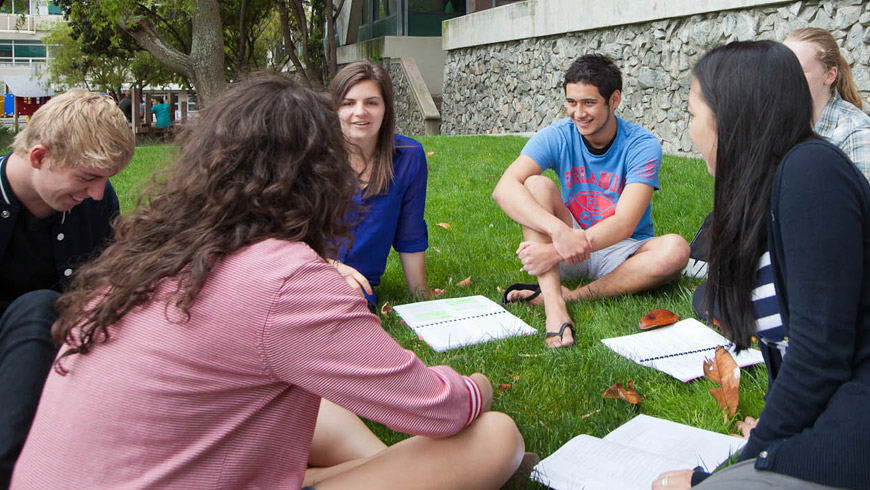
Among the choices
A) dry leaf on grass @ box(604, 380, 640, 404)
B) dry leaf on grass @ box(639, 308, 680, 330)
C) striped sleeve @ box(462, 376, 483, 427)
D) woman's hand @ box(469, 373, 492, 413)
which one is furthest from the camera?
dry leaf on grass @ box(639, 308, 680, 330)

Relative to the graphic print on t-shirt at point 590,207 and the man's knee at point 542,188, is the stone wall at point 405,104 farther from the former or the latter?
the man's knee at point 542,188

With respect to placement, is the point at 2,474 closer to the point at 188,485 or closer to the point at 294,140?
the point at 188,485

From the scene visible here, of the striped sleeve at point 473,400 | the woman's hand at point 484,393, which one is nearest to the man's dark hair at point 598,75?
the woman's hand at point 484,393

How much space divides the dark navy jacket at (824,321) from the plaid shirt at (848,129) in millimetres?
2101

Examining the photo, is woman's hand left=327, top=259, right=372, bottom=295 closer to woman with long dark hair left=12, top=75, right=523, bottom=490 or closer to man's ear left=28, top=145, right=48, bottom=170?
man's ear left=28, top=145, right=48, bottom=170

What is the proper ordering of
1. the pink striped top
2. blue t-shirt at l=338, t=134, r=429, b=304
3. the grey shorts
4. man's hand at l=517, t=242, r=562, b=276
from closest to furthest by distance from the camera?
the pink striped top
man's hand at l=517, t=242, r=562, b=276
blue t-shirt at l=338, t=134, r=429, b=304
the grey shorts

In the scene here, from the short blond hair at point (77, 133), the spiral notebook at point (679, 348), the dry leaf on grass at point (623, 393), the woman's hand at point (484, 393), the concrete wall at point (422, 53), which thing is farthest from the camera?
the concrete wall at point (422, 53)

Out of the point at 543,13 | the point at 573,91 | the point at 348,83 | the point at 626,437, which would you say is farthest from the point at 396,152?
the point at 543,13

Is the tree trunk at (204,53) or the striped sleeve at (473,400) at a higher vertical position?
the tree trunk at (204,53)

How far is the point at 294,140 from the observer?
5.55ft

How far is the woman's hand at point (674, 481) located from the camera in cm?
191

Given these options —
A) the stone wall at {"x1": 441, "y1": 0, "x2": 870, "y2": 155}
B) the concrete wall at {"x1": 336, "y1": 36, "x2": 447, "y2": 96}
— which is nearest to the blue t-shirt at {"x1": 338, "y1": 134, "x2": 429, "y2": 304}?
the stone wall at {"x1": 441, "y1": 0, "x2": 870, "y2": 155}

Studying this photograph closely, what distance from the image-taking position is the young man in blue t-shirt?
12.0ft

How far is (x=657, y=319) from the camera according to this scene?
3504mm
